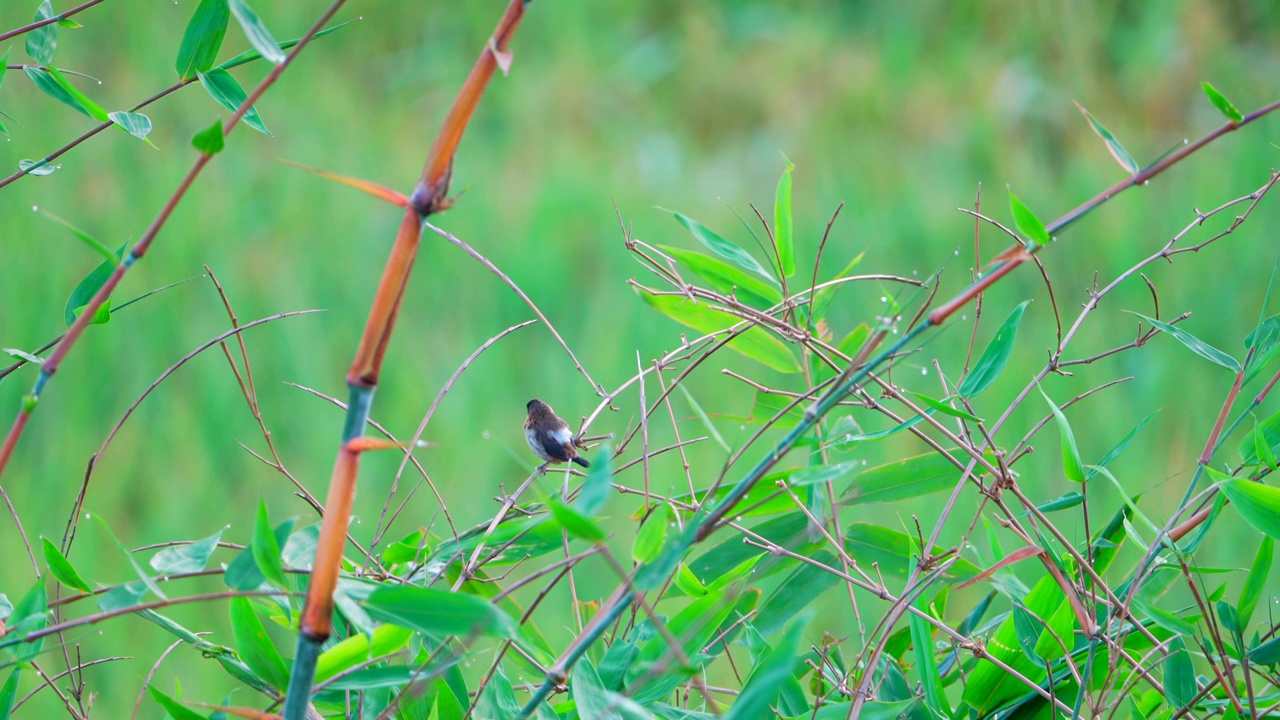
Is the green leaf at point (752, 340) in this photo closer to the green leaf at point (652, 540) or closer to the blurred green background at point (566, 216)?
the green leaf at point (652, 540)

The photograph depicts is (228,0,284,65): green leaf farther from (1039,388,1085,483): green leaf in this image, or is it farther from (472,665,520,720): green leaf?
(1039,388,1085,483): green leaf

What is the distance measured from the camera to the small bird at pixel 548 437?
1.40m

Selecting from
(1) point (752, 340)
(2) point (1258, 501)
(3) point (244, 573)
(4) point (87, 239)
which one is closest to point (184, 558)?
(3) point (244, 573)

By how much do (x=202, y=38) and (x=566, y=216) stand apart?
2344mm

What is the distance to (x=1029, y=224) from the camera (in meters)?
0.49

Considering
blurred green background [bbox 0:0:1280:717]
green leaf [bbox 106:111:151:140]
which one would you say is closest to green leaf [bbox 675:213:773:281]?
green leaf [bbox 106:111:151:140]

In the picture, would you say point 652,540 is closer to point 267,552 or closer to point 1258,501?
point 267,552

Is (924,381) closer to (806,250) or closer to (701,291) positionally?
(806,250)

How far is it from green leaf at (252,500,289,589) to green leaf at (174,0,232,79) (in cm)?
36

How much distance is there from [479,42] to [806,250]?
1743 millimetres

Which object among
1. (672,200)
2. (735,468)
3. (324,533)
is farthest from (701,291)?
(672,200)

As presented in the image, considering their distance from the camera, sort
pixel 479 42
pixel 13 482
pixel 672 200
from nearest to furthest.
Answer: pixel 13 482, pixel 672 200, pixel 479 42

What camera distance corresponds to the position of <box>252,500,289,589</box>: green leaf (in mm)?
409

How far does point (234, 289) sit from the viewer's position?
2574 mm
